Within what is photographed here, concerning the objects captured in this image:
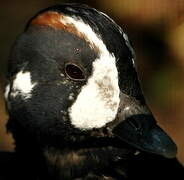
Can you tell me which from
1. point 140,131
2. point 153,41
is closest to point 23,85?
point 140,131

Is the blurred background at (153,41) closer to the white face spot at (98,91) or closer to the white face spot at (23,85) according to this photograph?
the white face spot at (23,85)

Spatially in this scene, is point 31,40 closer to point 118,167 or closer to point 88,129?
point 88,129

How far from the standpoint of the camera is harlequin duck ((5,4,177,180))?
2.68 metres

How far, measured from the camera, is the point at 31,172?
2998 millimetres

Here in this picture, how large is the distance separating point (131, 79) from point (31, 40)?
39 centimetres

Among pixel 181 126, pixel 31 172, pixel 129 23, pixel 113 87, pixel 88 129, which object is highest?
pixel 113 87

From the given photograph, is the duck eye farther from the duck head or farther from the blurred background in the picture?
the blurred background

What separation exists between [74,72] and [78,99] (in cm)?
10

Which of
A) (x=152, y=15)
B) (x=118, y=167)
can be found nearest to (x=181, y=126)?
(x=152, y=15)

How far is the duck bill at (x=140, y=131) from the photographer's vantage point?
2652mm

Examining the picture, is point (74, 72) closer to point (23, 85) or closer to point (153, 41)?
point (23, 85)

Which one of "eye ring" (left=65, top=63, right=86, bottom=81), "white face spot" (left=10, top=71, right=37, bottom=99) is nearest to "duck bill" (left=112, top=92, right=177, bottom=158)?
"eye ring" (left=65, top=63, right=86, bottom=81)

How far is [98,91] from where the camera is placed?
8.85 feet

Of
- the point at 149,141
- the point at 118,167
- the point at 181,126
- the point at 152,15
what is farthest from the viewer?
the point at 152,15
